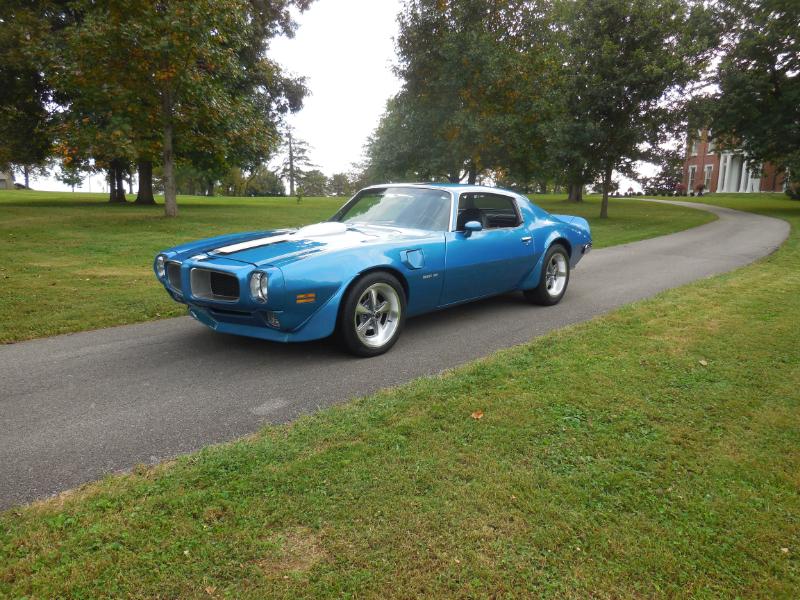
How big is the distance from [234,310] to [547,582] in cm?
303

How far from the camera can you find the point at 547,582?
77.7 inches

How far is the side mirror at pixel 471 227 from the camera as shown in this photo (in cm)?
522

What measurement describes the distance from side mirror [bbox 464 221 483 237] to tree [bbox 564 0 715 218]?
641 inches

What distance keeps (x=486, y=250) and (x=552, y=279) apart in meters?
1.65

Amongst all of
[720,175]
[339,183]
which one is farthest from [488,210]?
[339,183]

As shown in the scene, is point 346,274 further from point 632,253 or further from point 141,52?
point 141,52

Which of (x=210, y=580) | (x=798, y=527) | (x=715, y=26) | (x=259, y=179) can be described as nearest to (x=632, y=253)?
(x=798, y=527)

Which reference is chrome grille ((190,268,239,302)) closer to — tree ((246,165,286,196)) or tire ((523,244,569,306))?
tire ((523,244,569,306))

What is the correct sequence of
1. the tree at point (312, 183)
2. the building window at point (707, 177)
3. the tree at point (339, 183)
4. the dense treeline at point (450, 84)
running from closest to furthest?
the dense treeline at point (450, 84), the building window at point (707, 177), the tree at point (312, 183), the tree at point (339, 183)

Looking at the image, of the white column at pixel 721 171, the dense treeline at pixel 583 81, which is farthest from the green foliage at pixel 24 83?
the white column at pixel 721 171

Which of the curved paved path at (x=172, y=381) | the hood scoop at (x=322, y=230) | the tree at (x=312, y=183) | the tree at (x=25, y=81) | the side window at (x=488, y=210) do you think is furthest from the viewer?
the tree at (x=312, y=183)

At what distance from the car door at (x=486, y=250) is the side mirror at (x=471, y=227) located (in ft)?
0.08

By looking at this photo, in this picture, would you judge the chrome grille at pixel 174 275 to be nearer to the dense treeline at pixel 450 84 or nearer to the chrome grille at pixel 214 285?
the chrome grille at pixel 214 285

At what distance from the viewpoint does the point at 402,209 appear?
5609 mm
